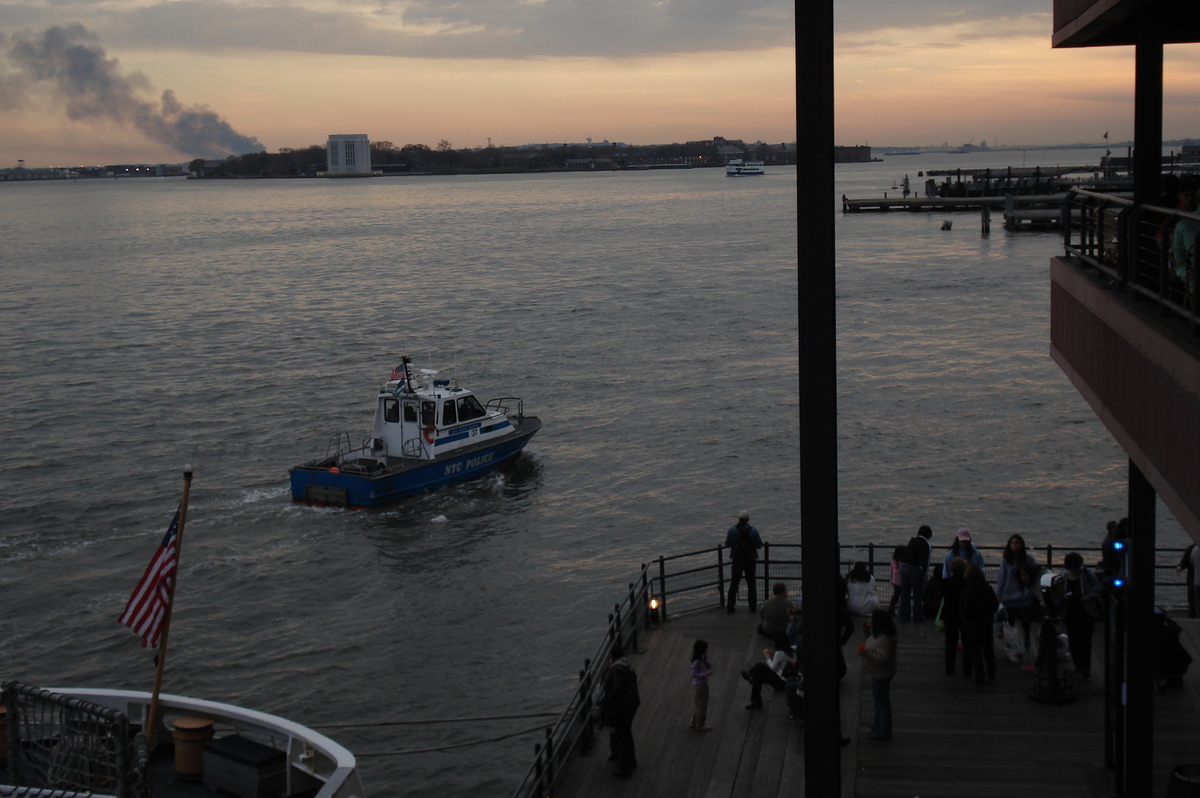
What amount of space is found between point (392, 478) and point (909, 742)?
2042 centimetres

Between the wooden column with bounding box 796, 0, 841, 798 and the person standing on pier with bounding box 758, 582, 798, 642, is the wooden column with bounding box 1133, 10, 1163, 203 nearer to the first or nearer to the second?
the wooden column with bounding box 796, 0, 841, 798

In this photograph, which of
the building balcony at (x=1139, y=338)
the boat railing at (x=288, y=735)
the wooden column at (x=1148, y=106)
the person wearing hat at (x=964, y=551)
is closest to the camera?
the building balcony at (x=1139, y=338)

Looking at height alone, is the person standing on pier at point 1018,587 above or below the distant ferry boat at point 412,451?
above

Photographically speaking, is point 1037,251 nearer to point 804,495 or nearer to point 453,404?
point 453,404

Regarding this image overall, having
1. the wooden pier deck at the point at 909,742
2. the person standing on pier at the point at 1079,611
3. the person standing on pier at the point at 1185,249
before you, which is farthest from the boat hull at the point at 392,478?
the person standing on pier at the point at 1185,249

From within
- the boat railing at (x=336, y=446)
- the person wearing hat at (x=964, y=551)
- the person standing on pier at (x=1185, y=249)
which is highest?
the person standing on pier at (x=1185, y=249)

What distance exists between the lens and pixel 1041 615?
13.7m

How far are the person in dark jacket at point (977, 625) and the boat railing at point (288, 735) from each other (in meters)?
6.60

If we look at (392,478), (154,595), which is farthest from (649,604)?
(392,478)

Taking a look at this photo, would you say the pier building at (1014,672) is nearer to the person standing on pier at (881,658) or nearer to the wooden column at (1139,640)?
the wooden column at (1139,640)

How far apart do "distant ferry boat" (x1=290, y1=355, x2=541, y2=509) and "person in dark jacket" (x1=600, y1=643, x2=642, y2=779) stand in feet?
63.8

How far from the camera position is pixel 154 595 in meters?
10.8

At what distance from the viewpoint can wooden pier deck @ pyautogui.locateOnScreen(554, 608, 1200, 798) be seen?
1084 cm

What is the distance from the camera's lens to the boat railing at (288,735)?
37.1ft
